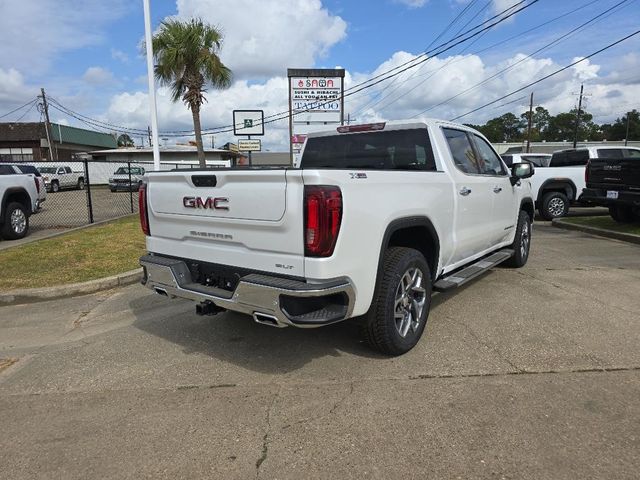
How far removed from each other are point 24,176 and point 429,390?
10.4 m

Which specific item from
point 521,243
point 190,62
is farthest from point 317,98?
point 521,243

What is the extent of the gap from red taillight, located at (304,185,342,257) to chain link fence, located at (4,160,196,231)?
10977 mm

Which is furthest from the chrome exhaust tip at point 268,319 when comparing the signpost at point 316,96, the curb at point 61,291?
the signpost at point 316,96

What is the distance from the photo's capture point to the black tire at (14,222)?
9.84 metres

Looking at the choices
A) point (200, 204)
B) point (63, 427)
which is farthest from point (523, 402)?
point (63, 427)

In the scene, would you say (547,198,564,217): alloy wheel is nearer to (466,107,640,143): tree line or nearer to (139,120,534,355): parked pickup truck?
(139,120,534,355): parked pickup truck

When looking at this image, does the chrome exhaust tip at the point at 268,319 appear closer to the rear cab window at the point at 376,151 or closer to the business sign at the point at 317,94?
the rear cab window at the point at 376,151

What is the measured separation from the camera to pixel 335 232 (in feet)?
10.1

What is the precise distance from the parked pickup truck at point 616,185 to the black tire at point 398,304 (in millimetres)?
7891

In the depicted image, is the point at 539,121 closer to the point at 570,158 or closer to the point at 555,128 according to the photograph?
the point at 555,128

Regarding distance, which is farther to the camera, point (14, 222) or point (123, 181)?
point (123, 181)

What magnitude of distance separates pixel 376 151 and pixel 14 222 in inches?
339

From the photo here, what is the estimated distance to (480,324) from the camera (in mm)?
4691

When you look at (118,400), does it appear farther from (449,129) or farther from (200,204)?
(449,129)
